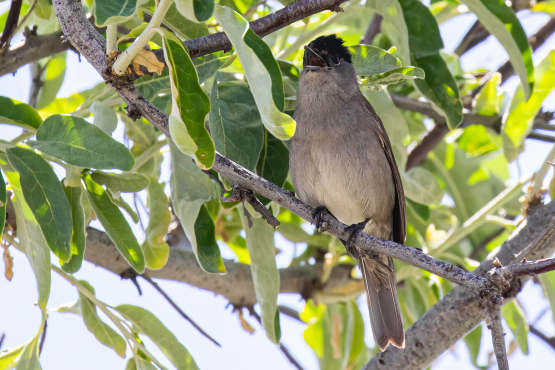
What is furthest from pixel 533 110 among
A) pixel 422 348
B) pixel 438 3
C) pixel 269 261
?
pixel 269 261

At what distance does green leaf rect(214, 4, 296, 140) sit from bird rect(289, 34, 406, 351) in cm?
149

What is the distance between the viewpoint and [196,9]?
1.57 m

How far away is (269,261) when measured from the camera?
2.69m

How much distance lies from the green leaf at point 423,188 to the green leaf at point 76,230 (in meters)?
1.84

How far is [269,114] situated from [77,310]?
6.16 ft

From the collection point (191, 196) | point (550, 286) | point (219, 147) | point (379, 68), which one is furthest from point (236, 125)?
point (550, 286)

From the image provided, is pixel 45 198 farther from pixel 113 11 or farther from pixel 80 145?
pixel 113 11

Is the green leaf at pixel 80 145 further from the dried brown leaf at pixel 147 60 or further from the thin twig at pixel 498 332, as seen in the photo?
the thin twig at pixel 498 332

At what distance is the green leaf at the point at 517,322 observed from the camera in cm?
330

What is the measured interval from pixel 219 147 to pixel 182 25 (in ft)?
1.80

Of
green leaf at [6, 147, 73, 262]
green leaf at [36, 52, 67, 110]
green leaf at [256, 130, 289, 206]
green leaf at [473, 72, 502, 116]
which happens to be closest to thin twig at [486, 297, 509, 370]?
green leaf at [256, 130, 289, 206]

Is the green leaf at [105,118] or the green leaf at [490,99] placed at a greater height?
the green leaf at [490,99]

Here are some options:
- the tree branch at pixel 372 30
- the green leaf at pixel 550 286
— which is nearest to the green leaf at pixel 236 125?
the green leaf at pixel 550 286

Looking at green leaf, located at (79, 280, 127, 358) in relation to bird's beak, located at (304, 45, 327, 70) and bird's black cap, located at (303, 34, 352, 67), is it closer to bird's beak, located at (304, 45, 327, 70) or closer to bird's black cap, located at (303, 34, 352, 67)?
bird's beak, located at (304, 45, 327, 70)
